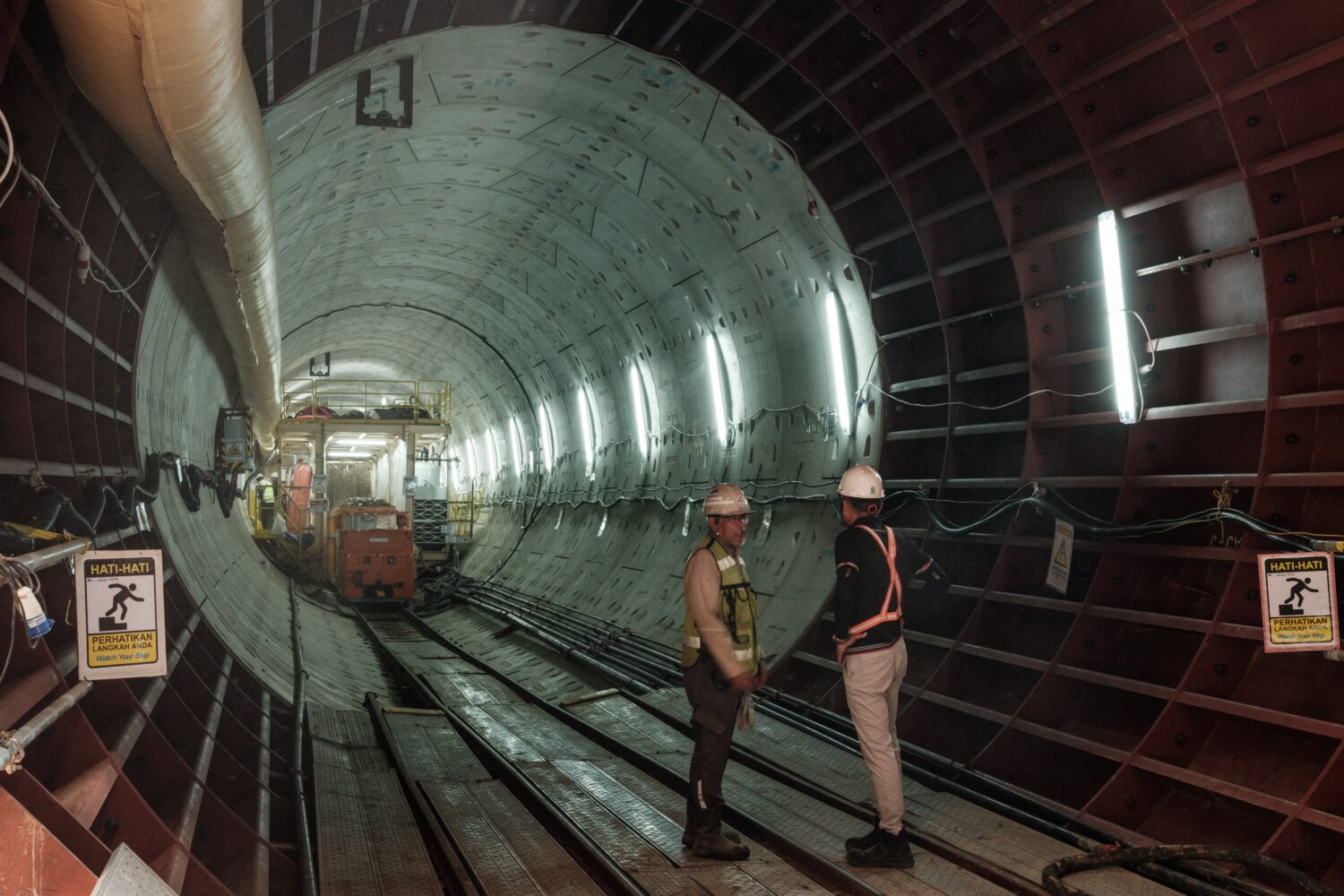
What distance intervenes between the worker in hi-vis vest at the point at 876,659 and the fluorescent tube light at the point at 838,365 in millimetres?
3979

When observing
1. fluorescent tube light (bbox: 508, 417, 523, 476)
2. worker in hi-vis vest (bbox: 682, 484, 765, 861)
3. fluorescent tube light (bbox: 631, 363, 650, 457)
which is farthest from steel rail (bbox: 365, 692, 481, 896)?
fluorescent tube light (bbox: 508, 417, 523, 476)

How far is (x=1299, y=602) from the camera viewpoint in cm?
513

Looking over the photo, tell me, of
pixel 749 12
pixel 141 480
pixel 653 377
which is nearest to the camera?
pixel 141 480

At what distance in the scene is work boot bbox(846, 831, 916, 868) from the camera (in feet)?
17.7

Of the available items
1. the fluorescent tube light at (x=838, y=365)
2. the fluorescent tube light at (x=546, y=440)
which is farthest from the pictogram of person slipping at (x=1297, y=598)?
the fluorescent tube light at (x=546, y=440)

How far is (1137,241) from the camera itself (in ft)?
21.7

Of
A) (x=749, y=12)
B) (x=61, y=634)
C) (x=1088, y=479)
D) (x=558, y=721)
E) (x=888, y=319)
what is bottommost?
(x=558, y=721)

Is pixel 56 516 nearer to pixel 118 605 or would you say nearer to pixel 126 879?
pixel 118 605

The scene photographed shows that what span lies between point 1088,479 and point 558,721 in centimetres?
512

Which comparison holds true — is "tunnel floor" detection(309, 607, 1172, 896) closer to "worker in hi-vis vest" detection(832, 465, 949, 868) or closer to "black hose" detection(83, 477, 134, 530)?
"worker in hi-vis vest" detection(832, 465, 949, 868)

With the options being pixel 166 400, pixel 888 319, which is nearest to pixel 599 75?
pixel 888 319

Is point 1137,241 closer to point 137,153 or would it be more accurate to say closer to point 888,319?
point 888,319

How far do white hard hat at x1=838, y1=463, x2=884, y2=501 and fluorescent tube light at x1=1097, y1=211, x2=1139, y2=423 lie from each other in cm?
182

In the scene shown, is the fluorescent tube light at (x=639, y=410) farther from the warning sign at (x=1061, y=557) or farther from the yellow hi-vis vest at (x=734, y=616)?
the yellow hi-vis vest at (x=734, y=616)
